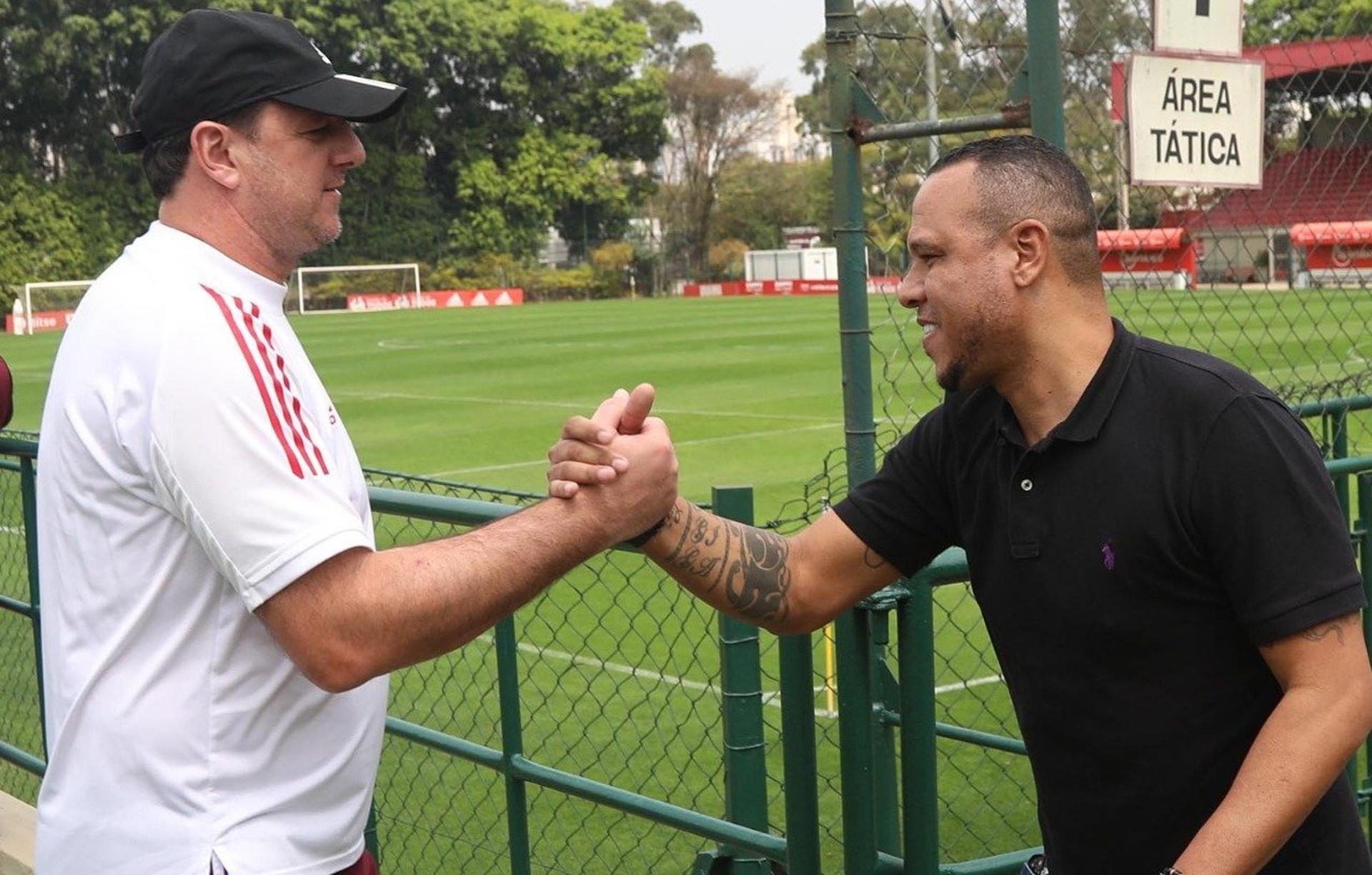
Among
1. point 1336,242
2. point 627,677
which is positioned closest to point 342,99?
point 627,677

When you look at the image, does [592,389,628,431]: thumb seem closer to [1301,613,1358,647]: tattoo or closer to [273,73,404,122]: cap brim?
[273,73,404,122]: cap brim

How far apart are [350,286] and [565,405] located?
114ft

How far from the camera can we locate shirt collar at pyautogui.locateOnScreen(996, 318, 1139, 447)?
96.7 inches

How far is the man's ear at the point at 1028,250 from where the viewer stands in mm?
2586

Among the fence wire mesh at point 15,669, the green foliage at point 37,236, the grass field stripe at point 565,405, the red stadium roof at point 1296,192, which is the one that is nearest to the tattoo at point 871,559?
the red stadium roof at point 1296,192

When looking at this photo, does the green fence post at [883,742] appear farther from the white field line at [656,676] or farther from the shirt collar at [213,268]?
the white field line at [656,676]

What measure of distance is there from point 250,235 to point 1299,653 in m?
1.64

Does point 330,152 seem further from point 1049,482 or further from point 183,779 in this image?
point 1049,482

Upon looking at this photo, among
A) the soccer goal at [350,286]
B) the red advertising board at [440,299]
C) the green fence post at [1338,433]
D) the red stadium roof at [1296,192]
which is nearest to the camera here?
the green fence post at [1338,433]

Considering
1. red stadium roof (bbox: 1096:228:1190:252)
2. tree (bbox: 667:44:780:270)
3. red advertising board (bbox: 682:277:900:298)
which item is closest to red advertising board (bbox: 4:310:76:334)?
red advertising board (bbox: 682:277:900:298)

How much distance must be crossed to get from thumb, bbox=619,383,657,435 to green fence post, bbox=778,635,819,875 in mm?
570

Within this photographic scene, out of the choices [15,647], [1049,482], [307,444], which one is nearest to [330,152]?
[307,444]

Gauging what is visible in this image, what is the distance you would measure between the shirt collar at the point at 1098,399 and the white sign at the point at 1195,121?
1.70 metres

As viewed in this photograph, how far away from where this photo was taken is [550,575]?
2486 millimetres
